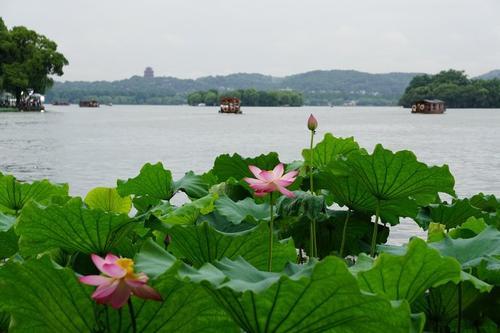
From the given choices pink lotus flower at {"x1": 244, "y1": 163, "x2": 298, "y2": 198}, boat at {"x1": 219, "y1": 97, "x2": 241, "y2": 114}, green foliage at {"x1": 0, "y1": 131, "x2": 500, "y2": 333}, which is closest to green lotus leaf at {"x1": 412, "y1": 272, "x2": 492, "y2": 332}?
green foliage at {"x1": 0, "y1": 131, "x2": 500, "y2": 333}

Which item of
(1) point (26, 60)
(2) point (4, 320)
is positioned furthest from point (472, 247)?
(1) point (26, 60)

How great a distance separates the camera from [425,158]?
814 inches

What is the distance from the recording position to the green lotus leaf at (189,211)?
6.33 ft

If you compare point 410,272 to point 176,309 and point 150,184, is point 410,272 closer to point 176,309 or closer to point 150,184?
point 176,309

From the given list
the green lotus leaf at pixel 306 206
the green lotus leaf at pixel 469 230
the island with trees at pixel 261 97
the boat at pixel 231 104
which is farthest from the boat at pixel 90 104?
the green lotus leaf at pixel 469 230

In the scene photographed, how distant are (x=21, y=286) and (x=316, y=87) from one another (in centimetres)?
15578

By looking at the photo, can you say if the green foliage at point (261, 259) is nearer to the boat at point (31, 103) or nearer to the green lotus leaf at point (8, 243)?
the green lotus leaf at point (8, 243)

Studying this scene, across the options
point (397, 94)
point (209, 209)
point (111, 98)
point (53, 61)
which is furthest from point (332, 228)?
point (111, 98)

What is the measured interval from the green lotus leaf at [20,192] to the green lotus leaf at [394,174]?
106 centimetres

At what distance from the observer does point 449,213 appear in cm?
241

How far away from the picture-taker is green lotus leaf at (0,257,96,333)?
1.11 metres

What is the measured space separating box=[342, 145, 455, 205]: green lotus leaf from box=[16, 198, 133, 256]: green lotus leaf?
697 millimetres

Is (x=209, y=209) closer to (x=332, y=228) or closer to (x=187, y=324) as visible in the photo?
(x=332, y=228)

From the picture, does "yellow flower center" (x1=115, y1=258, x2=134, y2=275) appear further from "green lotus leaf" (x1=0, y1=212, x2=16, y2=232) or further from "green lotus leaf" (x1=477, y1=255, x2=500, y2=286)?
"green lotus leaf" (x1=0, y1=212, x2=16, y2=232)
